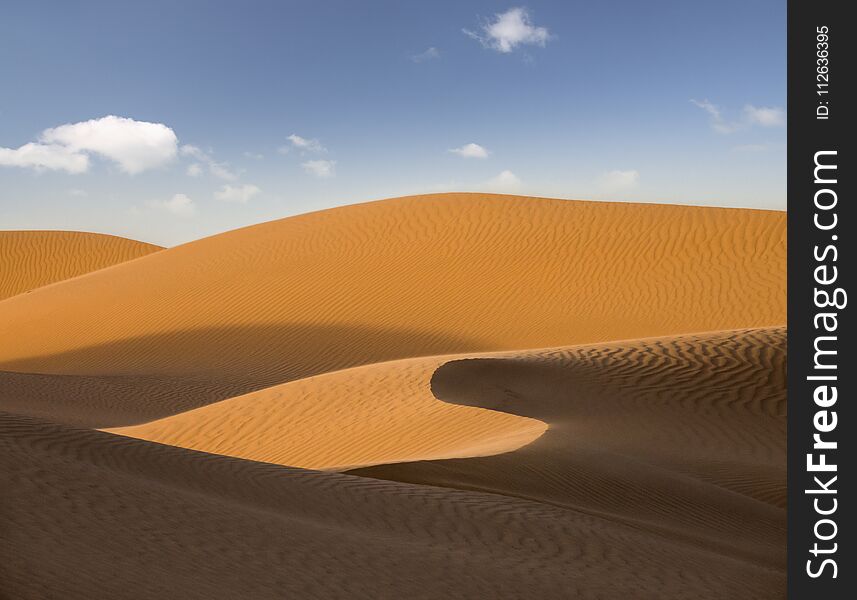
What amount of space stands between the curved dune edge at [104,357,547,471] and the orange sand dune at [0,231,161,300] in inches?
1791

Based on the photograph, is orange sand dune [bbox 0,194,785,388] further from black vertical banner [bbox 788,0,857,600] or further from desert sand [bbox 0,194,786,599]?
black vertical banner [bbox 788,0,857,600]

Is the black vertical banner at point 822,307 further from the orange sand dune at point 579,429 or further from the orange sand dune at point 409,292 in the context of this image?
the orange sand dune at point 409,292

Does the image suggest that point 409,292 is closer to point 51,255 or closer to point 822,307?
point 822,307

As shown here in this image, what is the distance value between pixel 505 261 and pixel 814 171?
77.2 ft

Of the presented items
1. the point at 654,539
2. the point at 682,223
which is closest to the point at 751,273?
the point at 682,223

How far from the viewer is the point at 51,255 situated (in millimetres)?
55938

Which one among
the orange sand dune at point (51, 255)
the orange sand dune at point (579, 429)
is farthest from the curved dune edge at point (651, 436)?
the orange sand dune at point (51, 255)

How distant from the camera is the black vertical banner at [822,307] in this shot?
335 cm

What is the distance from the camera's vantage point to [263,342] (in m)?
21.9

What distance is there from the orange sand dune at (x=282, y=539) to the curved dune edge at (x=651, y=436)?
2.43 ft

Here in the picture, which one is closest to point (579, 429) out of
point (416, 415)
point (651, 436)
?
point (651, 436)

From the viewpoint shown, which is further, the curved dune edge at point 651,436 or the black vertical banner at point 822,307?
the curved dune edge at point 651,436

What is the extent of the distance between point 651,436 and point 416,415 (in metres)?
3.02

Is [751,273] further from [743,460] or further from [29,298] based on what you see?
[29,298]
